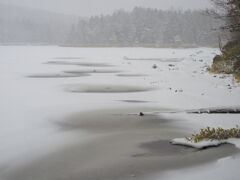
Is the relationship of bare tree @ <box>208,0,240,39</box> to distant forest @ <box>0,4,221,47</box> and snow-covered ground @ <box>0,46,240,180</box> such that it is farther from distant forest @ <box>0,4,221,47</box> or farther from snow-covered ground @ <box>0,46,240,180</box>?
distant forest @ <box>0,4,221,47</box>

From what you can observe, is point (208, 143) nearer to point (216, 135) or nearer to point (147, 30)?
point (216, 135)

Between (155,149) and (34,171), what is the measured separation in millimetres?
3207

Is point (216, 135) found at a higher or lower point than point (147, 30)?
lower

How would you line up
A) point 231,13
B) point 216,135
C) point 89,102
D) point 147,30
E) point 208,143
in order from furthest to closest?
point 147,30 → point 89,102 → point 231,13 → point 216,135 → point 208,143

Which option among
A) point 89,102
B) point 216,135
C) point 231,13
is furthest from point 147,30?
point 216,135

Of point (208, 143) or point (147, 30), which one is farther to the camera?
point (147, 30)

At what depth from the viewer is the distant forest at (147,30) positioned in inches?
4586

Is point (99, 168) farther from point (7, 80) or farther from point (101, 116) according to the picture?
point (7, 80)

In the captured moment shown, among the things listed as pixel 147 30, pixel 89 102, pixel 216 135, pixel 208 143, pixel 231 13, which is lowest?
pixel 208 143

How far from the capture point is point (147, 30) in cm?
12156

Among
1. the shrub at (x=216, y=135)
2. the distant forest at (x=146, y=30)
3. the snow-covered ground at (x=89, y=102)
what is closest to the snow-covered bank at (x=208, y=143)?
the shrub at (x=216, y=135)

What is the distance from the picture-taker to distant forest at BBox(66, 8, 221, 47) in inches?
4586

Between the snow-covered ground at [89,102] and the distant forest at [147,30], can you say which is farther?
the distant forest at [147,30]

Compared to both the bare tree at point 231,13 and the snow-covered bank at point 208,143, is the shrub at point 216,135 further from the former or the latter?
the bare tree at point 231,13
